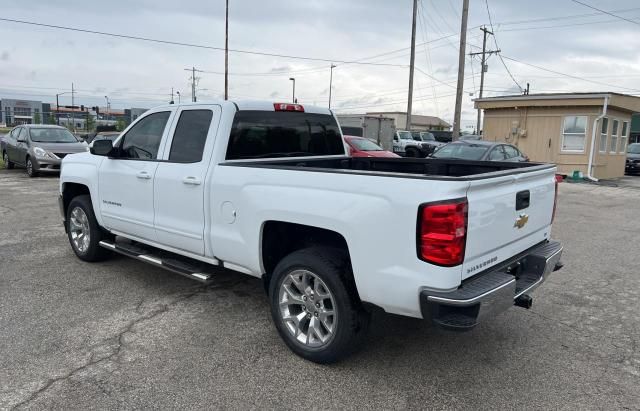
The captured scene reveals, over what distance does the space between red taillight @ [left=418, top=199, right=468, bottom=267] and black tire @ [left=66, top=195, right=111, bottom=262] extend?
425cm

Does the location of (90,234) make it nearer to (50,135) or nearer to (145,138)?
(145,138)

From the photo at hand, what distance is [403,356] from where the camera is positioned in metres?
3.79

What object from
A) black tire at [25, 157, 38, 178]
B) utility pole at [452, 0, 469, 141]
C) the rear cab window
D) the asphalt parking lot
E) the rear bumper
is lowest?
the asphalt parking lot

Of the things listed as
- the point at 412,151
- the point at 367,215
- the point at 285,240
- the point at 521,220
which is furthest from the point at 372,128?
the point at 367,215

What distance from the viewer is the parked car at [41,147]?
1502 centimetres

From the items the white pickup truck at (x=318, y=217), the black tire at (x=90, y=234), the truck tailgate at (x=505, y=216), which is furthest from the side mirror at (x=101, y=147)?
the truck tailgate at (x=505, y=216)

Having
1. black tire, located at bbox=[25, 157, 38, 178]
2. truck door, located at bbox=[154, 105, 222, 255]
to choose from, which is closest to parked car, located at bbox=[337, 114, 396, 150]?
black tire, located at bbox=[25, 157, 38, 178]

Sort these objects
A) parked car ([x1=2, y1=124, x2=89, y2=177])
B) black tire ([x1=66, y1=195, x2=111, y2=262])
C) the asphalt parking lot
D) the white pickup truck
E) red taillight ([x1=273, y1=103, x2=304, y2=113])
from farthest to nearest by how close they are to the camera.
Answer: parked car ([x1=2, y1=124, x2=89, y2=177])
black tire ([x1=66, y1=195, x2=111, y2=262])
red taillight ([x1=273, y1=103, x2=304, y2=113])
the asphalt parking lot
the white pickup truck

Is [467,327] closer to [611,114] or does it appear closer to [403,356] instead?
[403,356]

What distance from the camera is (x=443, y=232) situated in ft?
9.41

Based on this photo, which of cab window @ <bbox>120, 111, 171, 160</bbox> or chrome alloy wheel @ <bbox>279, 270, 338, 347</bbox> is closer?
chrome alloy wheel @ <bbox>279, 270, 338, 347</bbox>

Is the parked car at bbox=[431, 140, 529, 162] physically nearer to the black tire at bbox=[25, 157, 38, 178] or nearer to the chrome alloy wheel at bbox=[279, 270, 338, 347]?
the chrome alloy wheel at bbox=[279, 270, 338, 347]

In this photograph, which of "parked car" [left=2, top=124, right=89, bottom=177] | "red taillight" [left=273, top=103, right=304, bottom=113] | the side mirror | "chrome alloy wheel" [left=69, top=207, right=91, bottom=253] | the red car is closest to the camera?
"red taillight" [left=273, top=103, right=304, bottom=113]

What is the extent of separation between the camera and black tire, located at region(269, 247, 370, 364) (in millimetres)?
3359
